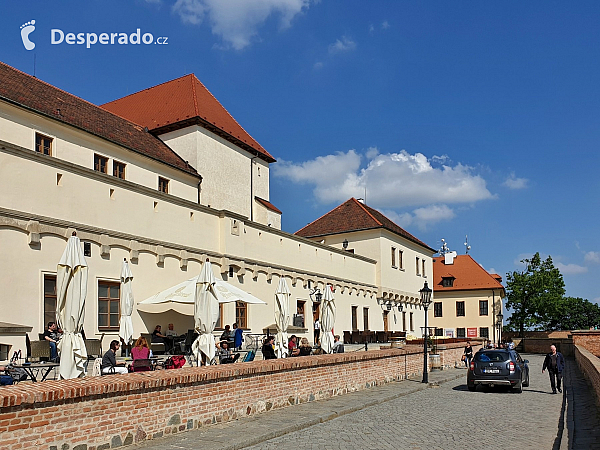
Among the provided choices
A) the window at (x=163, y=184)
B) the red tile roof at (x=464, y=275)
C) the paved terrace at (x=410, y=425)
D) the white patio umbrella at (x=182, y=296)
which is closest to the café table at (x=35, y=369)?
the paved terrace at (x=410, y=425)

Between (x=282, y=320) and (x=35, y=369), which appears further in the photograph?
(x=282, y=320)

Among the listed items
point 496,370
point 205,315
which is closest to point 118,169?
point 205,315

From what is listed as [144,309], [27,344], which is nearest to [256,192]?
[144,309]

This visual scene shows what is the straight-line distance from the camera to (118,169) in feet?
84.5

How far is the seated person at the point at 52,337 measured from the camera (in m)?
16.0

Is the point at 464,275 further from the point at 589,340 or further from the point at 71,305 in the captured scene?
the point at 71,305

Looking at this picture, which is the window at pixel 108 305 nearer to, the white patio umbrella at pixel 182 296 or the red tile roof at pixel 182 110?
the white patio umbrella at pixel 182 296

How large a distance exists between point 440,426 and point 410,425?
0.63 meters

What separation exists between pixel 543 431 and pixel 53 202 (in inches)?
578

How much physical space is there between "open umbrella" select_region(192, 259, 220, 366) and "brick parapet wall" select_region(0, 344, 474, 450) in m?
1.97

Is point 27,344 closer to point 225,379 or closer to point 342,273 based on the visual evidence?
point 225,379

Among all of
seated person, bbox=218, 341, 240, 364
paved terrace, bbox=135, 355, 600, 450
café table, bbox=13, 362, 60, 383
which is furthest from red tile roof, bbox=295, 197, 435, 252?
café table, bbox=13, 362, 60, 383

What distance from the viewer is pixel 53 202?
18.4 meters

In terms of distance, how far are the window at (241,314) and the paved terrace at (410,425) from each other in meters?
9.18
